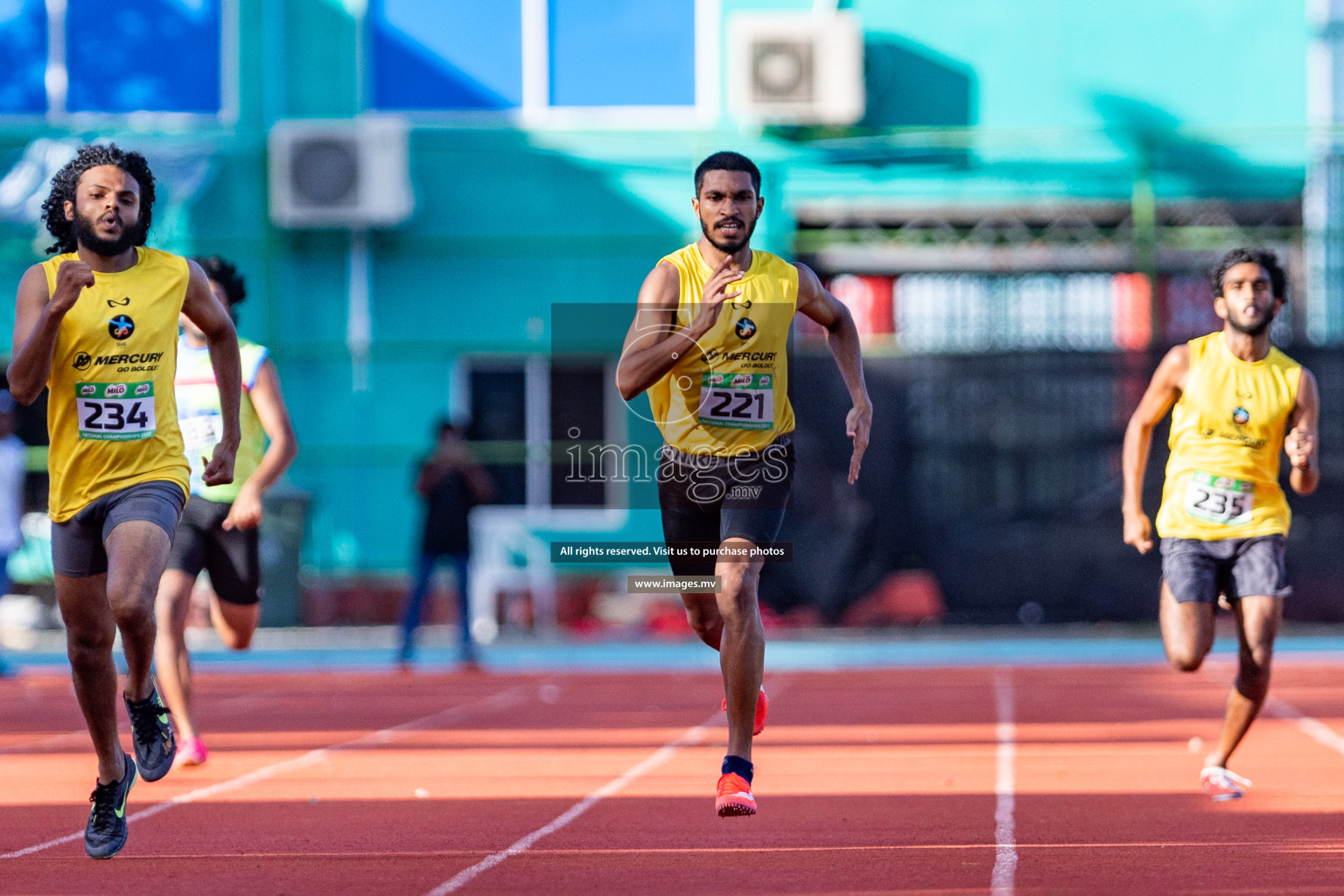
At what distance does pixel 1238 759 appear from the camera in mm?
8352

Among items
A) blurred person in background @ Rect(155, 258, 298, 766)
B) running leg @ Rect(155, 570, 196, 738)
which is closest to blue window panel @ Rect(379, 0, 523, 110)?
blurred person in background @ Rect(155, 258, 298, 766)

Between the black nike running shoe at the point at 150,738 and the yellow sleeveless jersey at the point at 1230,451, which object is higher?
the yellow sleeveless jersey at the point at 1230,451

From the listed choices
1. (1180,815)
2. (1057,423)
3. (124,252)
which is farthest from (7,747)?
(1057,423)

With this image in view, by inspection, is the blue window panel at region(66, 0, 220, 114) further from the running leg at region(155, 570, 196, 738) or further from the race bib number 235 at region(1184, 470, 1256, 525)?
the race bib number 235 at region(1184, 470, 1256, 525)

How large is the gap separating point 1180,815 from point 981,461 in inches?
391

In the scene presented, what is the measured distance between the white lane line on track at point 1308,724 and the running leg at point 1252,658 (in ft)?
6.18

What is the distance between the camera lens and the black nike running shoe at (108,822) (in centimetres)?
557

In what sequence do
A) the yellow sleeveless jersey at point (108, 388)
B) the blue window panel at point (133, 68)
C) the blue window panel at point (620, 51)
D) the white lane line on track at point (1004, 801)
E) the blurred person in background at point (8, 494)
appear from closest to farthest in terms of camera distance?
1. the white lane line on track at point (1004, 801)
2. the yellow sleeveless jersey at point (108, 388)
3. the blurred person in background at point (8, 494)
4. the blue window panel at point (620, 51)
5. the blue window panel at point (133, 68)

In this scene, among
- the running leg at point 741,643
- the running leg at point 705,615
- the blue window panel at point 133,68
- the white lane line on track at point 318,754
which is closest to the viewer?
the running leg at point 741,643

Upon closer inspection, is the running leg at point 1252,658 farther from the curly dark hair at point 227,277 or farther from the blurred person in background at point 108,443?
the curly dark hair at point 227,277

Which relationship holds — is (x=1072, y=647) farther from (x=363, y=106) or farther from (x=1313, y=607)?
(x=363, y=106)

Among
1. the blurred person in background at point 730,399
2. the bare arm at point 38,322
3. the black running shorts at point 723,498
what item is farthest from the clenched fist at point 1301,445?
the bare arm at point 38,322

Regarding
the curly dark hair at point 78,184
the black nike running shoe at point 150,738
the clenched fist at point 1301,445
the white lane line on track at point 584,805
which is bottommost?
the white lane line on track at point 584,805

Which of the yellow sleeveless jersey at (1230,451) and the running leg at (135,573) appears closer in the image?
the running leg at (135,573)
